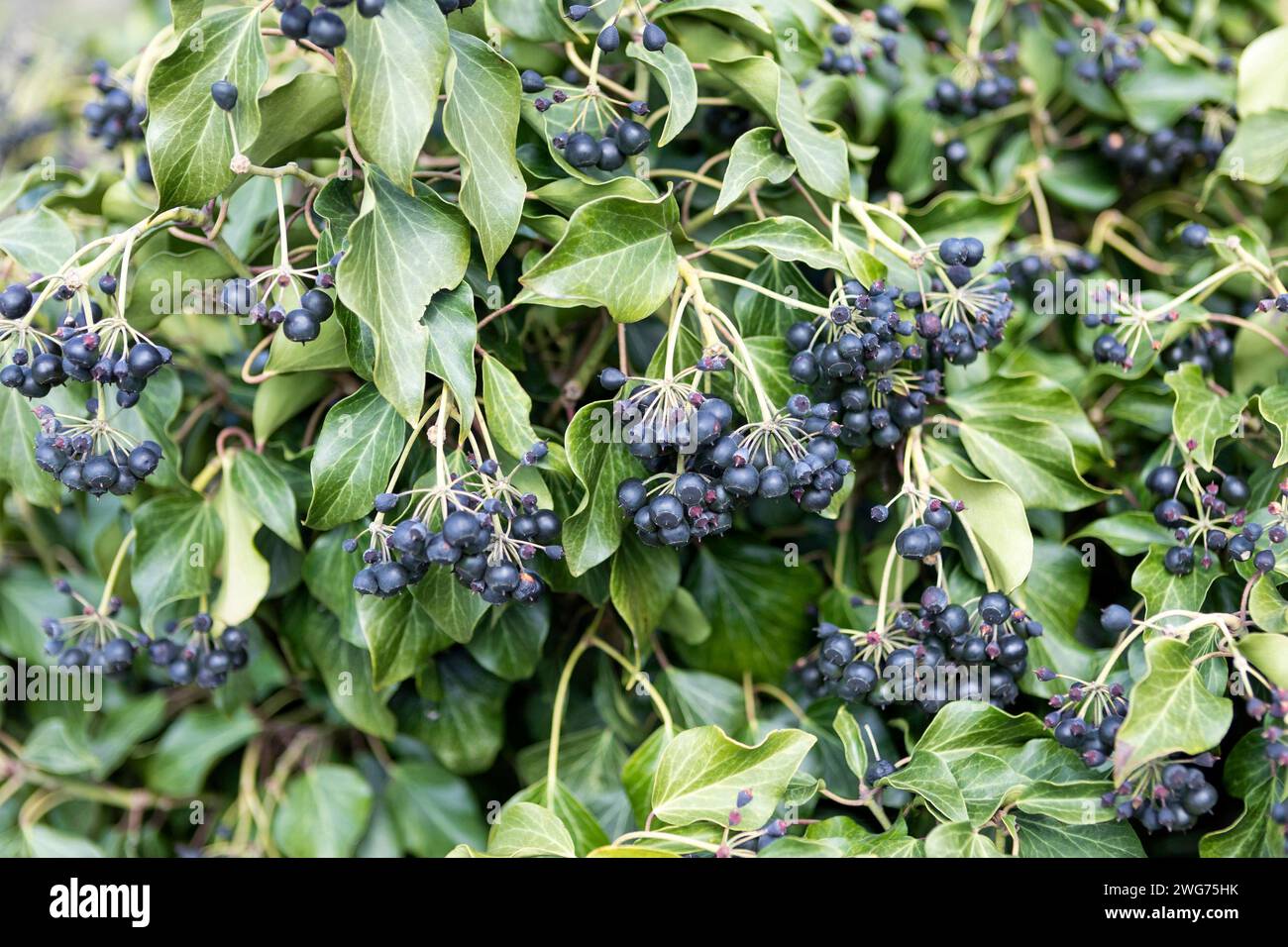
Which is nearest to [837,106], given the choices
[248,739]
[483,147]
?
[483,147]

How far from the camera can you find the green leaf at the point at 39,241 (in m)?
0.91

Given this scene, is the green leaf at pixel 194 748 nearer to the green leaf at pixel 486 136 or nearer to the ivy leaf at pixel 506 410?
the ivy leaf at pixel 506 410

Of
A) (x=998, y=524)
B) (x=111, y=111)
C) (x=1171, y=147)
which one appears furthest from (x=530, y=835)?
(x=1171, y=147)

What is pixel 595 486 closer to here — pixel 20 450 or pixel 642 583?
pixel 642 583

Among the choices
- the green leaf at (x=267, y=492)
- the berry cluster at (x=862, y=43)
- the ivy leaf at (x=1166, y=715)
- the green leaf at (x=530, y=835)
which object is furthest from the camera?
the berry cluster at (x=862, y=43)

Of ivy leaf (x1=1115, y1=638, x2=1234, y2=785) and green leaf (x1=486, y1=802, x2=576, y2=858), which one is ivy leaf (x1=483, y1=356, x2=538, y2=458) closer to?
green leaf (x1=486, y1=802, x2=576, y2=858)

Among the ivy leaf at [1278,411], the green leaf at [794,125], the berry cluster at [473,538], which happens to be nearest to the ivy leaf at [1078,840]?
the ivy leaf at [1278,411]

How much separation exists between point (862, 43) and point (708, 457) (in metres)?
0.60

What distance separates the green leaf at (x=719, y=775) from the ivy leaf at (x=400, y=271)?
364 millimetres

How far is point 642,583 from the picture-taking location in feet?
2.99
